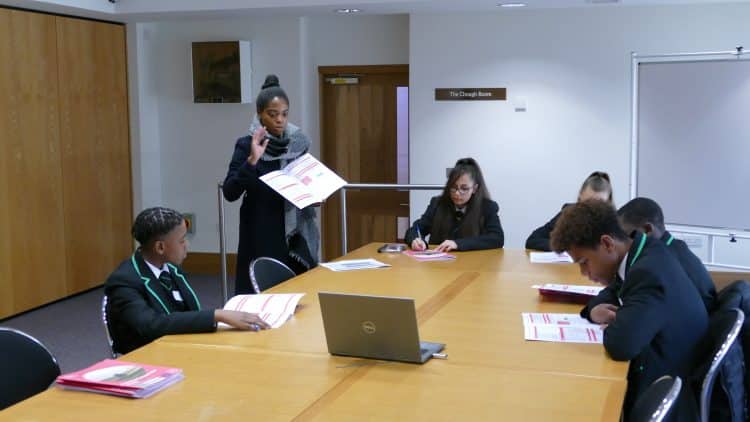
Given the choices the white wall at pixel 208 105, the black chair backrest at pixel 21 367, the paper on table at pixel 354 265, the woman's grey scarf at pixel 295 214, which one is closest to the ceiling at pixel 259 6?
the white wall at pixel 208 105

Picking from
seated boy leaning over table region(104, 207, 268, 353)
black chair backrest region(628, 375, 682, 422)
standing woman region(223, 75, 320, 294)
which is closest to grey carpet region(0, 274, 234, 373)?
standing woman region(223, 75, 320, 294)

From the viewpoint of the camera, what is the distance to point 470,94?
704 centimetres

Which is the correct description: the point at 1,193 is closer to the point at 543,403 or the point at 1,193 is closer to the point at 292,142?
the point at 292,142

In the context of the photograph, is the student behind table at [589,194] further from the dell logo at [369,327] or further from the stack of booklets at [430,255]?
the dell logo at [369,327]

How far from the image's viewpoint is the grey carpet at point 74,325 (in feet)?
17.8

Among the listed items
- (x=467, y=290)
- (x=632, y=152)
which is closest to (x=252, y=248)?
(x=467, y=290)

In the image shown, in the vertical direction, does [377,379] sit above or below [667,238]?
below

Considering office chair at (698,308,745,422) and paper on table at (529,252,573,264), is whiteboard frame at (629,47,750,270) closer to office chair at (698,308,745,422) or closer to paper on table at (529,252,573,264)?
paper on table at (529,252,573,264)

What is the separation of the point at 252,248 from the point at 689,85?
11.6 feet

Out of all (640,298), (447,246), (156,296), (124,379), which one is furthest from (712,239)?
(124,379)

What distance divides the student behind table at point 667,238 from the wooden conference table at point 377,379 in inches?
15.6

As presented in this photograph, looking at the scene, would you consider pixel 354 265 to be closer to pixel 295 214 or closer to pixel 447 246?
pixel 295 214

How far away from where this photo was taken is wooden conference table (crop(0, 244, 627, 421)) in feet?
6.71

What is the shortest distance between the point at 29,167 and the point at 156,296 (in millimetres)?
3992
